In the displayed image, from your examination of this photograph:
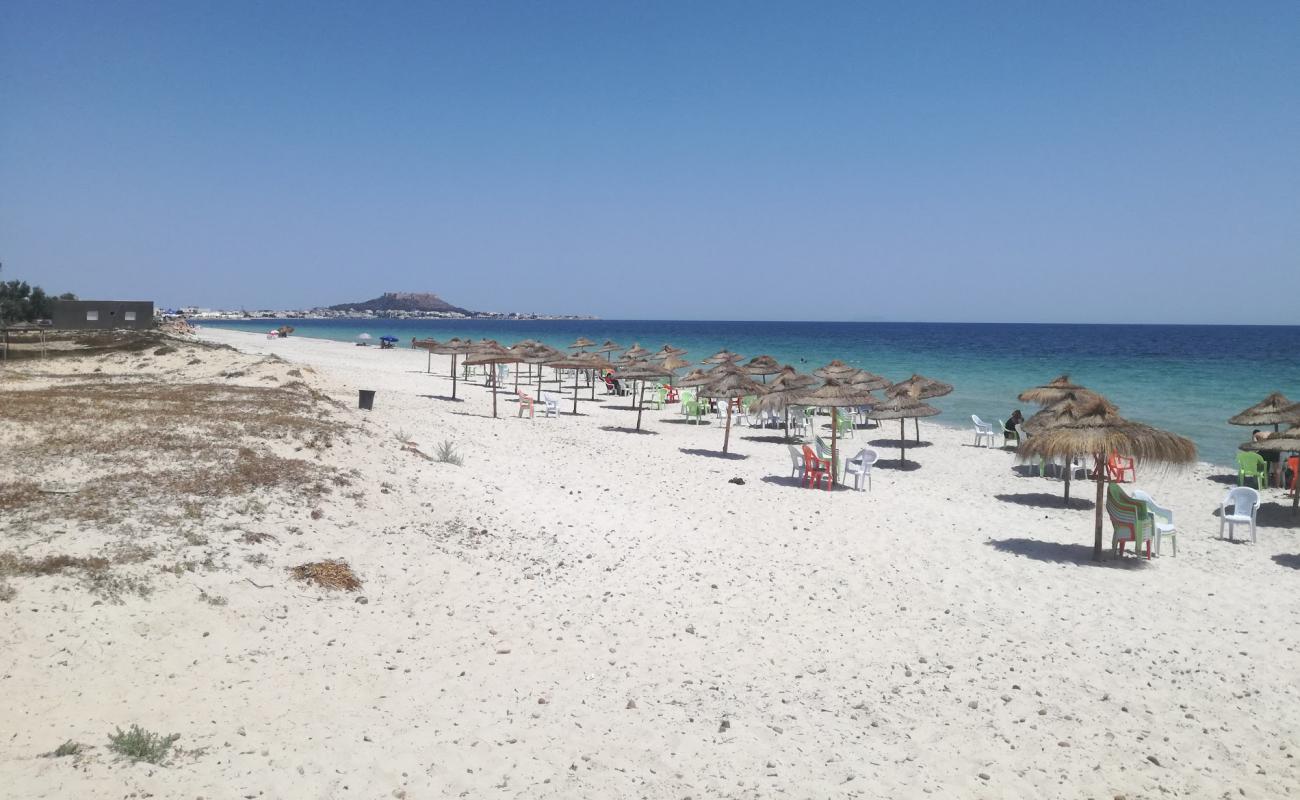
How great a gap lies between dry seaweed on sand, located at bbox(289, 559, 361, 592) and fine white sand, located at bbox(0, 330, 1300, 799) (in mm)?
131

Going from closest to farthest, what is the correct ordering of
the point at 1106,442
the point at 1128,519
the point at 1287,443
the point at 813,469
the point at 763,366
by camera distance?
1. the point at 1106,442
2. the point at 1128,519
3. the point at 1287,443
4. the point at 813,469
5. the point at 763,366

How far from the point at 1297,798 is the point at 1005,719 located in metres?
1.56

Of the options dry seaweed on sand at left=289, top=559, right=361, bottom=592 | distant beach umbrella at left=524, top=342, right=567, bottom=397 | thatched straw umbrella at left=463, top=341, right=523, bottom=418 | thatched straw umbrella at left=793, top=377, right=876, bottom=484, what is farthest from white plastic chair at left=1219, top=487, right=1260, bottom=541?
distant beach umbrella at left=524, top=342, right=567, bottom=397

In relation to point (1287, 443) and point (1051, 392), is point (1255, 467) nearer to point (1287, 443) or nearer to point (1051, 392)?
point (1287, 443)

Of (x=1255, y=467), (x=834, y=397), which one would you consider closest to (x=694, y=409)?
(x=834, y=397)

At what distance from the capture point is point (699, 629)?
21.7 ft

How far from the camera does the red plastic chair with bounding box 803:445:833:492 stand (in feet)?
41.3

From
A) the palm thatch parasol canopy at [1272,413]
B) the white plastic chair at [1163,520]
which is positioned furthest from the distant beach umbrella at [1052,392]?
the white plastic chair at [1163,520]

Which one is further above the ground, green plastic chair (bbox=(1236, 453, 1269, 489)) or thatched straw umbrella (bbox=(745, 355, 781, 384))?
thatched straw umbrella (bbox=(745, 355, 781, 384))

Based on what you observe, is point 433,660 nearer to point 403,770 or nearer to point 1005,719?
point 403,770

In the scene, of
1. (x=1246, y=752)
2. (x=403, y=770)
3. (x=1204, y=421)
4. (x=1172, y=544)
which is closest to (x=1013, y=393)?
(x=1204, y=421)

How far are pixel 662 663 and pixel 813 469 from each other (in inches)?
289

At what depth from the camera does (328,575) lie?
6.91 metres

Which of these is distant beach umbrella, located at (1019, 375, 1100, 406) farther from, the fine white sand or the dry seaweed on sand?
the dry seaweed on sand
